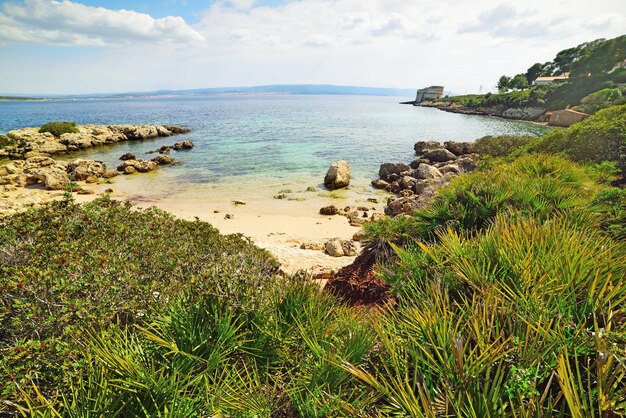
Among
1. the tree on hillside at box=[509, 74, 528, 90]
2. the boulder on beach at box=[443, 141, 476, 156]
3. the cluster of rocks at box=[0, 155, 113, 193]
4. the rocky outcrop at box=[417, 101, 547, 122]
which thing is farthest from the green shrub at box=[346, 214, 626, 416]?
the tree on hillside at box=[509, 74, 528, 90]

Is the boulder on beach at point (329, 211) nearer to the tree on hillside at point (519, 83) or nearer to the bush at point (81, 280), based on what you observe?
the bush at point (81, 280)

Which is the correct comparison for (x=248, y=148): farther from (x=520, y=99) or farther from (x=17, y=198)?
(x=520, y=99)

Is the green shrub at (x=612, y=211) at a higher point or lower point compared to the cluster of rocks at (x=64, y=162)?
higher

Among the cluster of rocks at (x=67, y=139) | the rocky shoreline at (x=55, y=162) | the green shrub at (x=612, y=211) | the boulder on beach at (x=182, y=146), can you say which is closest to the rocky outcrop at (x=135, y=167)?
the rocky shoreline at (x=55, y=162)

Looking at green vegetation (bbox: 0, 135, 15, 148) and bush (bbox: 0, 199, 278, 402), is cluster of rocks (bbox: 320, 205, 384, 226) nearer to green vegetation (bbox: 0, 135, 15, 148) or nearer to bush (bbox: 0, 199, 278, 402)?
bush (bbox: 0, 199, 278, 402)

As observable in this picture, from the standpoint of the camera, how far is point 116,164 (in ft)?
83.7

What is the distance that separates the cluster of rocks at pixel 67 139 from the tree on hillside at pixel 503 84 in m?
104

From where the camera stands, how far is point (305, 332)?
3018 mm

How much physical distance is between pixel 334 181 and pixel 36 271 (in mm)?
16289

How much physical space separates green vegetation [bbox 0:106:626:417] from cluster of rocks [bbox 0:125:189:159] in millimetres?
31785

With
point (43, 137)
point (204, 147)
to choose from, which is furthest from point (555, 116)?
point (43, 137)

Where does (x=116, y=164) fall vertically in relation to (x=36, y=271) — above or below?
below

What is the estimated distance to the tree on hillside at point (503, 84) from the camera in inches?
3991

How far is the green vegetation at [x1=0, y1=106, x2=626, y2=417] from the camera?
204 centimetres
